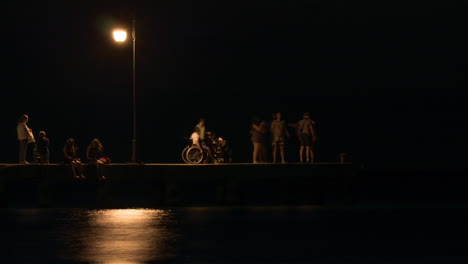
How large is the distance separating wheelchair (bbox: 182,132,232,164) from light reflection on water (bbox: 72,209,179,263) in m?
6.15

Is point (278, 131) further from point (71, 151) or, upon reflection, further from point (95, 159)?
point (71, 151)

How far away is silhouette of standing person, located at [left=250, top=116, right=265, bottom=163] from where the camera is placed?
2792cm

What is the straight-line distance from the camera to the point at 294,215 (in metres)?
21.9

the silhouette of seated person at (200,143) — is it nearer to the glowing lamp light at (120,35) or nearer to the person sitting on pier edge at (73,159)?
the glowing lamp light at (120,35)

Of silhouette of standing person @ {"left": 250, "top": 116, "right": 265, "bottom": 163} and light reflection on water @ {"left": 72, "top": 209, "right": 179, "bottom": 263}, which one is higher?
silhouette of standing person @ {"left": 250, "top": 116, "right": 265, "bottom": 163}

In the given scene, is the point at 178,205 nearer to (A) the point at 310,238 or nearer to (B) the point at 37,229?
(B) the point at 37,229

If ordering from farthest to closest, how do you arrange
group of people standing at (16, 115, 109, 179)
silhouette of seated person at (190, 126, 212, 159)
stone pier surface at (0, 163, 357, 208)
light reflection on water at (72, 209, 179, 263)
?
silhouette of seated person at (190, 126, 212, 159)
stone pier surface at (0, 163, 357, 208)
group of people standing at (16, 115, 109, 179)
light reflection on water at (72, 209, 179, 263)

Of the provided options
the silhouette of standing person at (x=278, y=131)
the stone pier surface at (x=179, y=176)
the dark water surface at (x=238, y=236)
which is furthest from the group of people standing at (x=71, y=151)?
the silhouette of standing person at (x=278, y=131)

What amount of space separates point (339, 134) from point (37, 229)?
442 feet

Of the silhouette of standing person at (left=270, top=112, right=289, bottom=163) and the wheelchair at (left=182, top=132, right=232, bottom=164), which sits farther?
the wheelchair at (left=182, top=132, right=232, bottom=164)

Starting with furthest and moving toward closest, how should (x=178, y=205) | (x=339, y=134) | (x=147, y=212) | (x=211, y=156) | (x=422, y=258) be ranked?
(x=339, y=134) → (x=211, y=156) → (x=178, y=205) → (x=147, y=212) → (x=422, y=258)

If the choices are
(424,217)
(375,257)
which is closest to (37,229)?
(375,257)

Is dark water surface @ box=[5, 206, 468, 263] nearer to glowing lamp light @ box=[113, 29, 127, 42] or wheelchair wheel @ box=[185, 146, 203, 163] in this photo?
wheelchair wheel @ box=[185, 146, 203, 163]

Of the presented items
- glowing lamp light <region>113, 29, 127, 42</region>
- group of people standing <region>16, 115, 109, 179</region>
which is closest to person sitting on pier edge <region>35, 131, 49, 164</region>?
group of people standing <region>16, 115, 109, 179</region>
